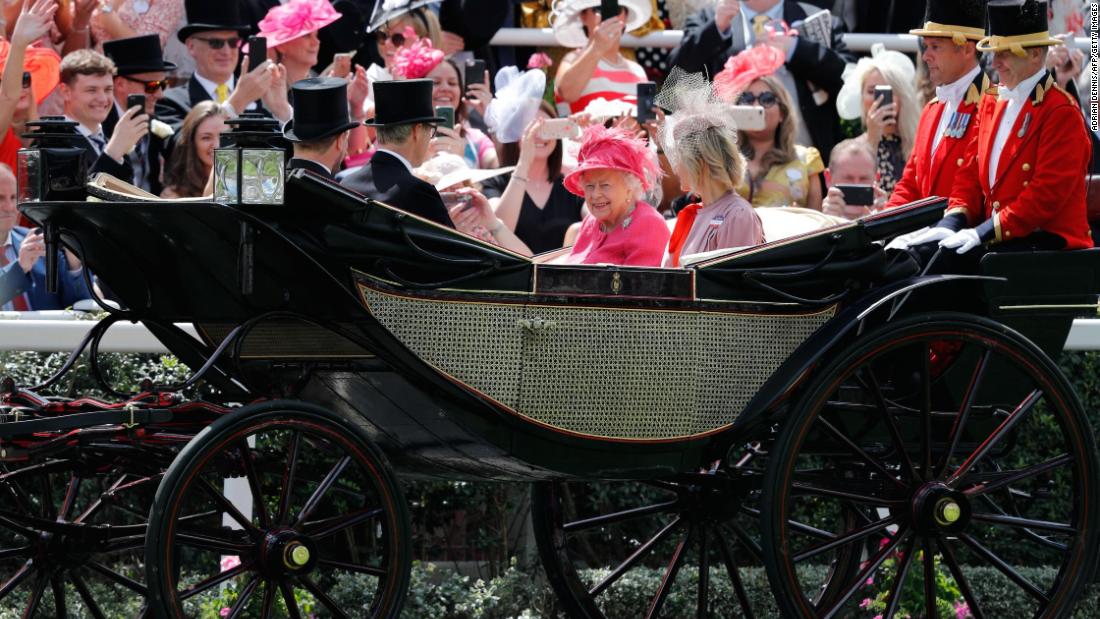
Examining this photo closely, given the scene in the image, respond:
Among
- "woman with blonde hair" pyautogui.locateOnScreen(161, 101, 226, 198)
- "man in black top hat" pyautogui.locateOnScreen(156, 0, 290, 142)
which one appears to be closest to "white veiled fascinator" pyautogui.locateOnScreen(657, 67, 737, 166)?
"woman with blonde hair" pyautogui.locateOnScreen(161, 101, 226, 198)

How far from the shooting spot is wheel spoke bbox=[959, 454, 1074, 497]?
4695 millimetres

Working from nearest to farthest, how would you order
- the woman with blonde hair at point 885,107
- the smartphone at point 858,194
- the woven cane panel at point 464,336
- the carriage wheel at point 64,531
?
the woven cane panel at point 464,336, the carriage wheel at point 64,531, the smartphone at point 858,194, the woman with blonde hair at point 885,107

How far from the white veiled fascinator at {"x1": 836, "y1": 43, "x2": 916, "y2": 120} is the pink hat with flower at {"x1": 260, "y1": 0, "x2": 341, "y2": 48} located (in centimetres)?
251

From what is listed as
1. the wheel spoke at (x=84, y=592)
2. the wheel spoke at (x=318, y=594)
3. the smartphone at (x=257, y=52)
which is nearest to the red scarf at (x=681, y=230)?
the wheel spoke at (x=318, y=594)

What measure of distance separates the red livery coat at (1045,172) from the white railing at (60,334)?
106 inches

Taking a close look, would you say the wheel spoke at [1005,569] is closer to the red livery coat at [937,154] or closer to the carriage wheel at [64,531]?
the red livery coat at [937,154]

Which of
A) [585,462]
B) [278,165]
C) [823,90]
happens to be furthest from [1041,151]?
[823,90]

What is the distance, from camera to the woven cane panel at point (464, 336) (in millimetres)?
4305

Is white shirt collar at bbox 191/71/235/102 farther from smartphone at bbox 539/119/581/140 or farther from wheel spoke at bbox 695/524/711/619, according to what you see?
wheel spoke at bbox 695/524/711/619

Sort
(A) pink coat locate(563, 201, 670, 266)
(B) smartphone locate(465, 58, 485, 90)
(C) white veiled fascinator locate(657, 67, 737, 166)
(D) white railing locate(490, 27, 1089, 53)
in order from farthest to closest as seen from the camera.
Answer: (D) white railing locate(490, 27, 1089, 53)
(B) smartphone locate(465, 58, 485, 90)
(A) pink coat locate(563, 201, 670, 266)
(C) white veiled fascinator locate(657, 67, 737, 166)

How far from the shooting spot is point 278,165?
3947 mm

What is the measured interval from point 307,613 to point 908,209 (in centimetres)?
231

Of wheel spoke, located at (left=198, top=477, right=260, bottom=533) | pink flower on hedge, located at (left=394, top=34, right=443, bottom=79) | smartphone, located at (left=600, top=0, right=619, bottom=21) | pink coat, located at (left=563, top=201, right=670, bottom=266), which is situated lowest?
wheel spoke, located at (left=198, top=477, right=260, bottom=533)

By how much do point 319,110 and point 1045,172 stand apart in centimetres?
229
